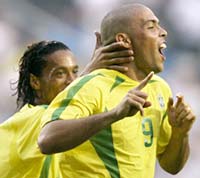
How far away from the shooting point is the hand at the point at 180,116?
355 cm

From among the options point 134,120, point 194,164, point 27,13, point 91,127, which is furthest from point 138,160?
point 27,13

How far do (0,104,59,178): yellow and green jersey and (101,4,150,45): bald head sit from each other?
554 mm

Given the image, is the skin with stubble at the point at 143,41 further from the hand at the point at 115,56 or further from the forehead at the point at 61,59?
the forehead at the point at 61,59

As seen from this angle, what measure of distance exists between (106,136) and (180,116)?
0.36 m

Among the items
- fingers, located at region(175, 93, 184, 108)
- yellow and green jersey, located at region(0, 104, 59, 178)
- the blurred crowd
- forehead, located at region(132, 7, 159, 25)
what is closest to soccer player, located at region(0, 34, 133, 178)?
yellow and green jersey, located at region(0, 104, 59, 178)

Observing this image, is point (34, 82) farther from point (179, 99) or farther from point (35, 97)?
point (179, 99)

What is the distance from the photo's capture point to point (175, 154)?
3822 millimetres

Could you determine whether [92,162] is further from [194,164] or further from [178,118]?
[194,164]

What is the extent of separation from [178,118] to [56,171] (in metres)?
0.75

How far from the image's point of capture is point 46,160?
13.4 feet

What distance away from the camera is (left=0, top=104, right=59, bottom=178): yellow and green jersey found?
3.95 m

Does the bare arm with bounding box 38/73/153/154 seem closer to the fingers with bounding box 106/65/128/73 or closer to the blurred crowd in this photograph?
the fingers with bounding box 106/65/128/73

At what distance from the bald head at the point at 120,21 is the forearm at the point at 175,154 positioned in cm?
53

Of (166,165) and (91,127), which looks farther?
(166,165)
